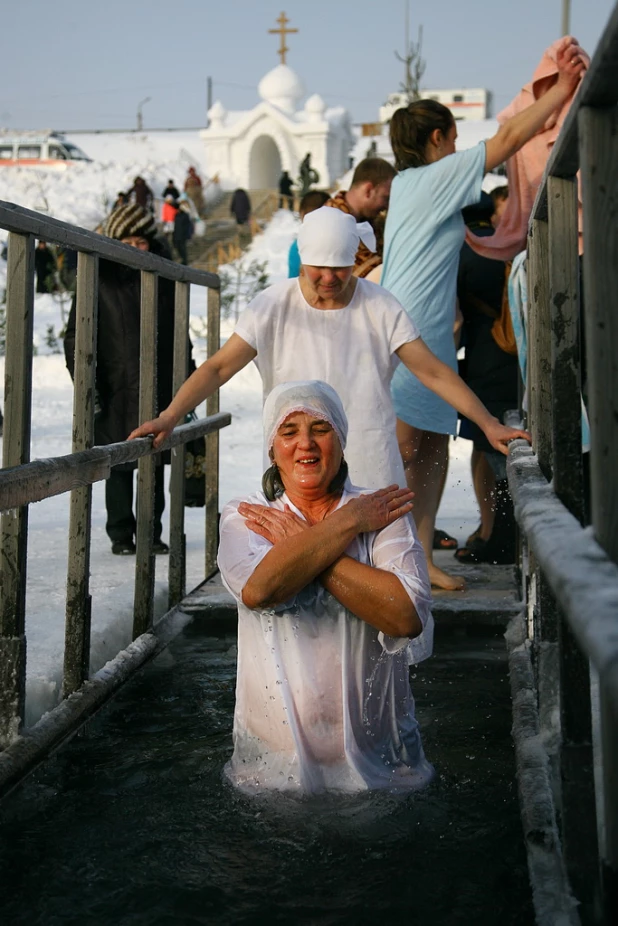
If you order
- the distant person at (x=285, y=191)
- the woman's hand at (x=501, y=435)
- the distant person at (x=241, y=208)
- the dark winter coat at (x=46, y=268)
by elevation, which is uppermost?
the distant person at (x=285, y=191)

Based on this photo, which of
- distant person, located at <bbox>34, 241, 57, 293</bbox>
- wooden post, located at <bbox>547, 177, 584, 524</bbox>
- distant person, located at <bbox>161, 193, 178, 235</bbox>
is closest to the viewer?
wooden post, located at <bbox>547, 177, 584, 524</bbox>

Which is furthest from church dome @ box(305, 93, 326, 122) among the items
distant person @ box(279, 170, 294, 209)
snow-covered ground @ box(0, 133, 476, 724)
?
snow-covered ground @ box(0, 133, 476, 724)

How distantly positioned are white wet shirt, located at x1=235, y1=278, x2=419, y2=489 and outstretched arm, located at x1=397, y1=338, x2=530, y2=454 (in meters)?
0.06

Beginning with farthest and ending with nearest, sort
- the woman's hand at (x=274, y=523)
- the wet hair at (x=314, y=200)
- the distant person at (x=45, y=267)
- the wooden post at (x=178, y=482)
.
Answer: the distant person at (x=45, y=267) < the wet hair at (x=314, y=200) < the wooden post at (x=178, y=482) < the woman's hand at (x=274, y=523)

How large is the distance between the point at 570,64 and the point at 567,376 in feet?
8.72

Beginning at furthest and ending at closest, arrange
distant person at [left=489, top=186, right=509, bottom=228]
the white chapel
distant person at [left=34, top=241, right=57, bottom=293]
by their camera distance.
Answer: the white chapel < distant person at [left=34, top=241, right=57, bottom=293] < distant person at [left=489, top=186, right=509, bottom=228]

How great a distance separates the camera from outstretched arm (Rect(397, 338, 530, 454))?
13.0ft

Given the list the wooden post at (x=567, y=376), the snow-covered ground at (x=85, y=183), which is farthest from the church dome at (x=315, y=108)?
the wooden post at (x=567, y=376)

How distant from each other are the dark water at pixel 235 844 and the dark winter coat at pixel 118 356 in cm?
266

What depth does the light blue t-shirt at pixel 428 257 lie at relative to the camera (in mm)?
5273

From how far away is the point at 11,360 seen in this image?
11.4ft

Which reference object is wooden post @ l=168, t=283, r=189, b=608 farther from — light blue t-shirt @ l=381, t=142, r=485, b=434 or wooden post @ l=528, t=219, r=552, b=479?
wooden post @ l=528, t=219, r=552, b=479

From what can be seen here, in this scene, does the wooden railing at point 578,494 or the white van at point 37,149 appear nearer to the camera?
the wooden railing at point 578,494

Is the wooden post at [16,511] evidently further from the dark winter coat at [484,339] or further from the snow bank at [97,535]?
the dark winter coat at [484,339]
